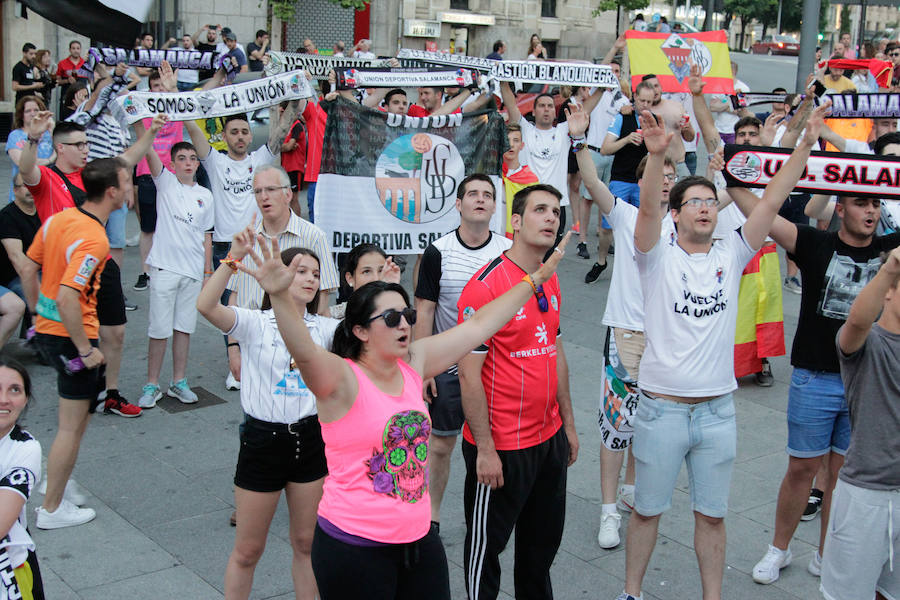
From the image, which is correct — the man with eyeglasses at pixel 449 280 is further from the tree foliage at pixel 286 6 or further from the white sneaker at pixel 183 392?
the tree foliage at pixel 286 6

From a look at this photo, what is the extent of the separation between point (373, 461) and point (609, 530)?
2389 millimetres

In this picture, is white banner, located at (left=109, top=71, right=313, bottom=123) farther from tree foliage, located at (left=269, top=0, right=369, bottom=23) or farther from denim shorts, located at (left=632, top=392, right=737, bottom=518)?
tree foliage, located at (left=269, top=0, right=369, bottom=23)

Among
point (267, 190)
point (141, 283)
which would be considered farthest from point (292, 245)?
point (141, 283)

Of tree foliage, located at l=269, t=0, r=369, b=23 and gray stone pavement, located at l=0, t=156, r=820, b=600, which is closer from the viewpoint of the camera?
gray stone pavement, located at l=0, t=156, r=820, b=600

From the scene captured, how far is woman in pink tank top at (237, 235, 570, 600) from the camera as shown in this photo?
3412mm

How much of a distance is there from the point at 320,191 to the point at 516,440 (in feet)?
11.2

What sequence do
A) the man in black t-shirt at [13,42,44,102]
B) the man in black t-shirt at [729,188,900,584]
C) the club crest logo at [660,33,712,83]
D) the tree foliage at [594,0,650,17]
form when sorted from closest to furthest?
the man in black t-shirt at [729,188,900,584] < the club crest logo at [660,33,712,83] < the man in black t-shirt at [13,42,44,102] < the tree foliage at [594,0,650,17]

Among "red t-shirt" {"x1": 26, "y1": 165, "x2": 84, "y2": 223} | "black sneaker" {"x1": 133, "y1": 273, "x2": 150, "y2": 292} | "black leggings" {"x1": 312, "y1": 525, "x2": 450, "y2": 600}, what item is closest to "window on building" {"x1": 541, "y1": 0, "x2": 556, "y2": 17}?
"black sneaker" {"x1": 133, "y1": 273, "x2": 150, "y2": 292}

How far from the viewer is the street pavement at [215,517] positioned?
4.98m

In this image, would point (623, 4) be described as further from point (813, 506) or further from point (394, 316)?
point (394, 316)

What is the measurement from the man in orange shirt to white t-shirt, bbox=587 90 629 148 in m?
7.77

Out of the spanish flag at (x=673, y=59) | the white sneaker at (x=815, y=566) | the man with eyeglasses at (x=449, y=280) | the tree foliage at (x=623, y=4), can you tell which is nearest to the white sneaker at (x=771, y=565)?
the white sneaker at (x=815, y=566)

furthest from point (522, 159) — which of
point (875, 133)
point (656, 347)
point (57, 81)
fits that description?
point (57, 81)

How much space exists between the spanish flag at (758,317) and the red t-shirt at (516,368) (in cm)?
409
